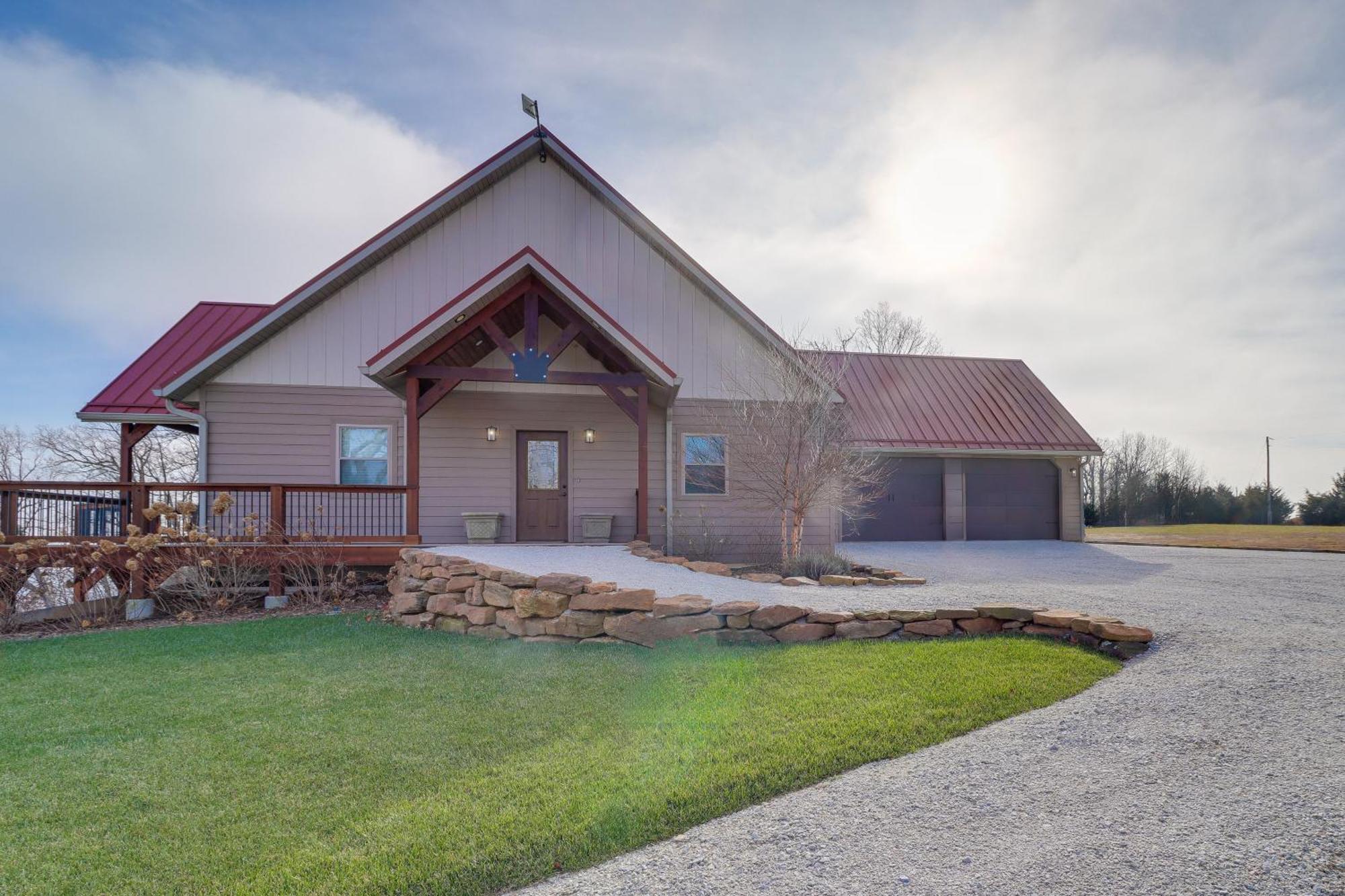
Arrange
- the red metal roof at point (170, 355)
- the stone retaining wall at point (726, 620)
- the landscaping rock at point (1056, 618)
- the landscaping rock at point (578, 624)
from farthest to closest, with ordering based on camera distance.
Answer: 1. the red metal roof at point (170, 355)
2. the landscaping rock at point (578, 624)
3. the stone retaining wall at point (726, 620)
4. the landscaping rock at point (1056, 618)

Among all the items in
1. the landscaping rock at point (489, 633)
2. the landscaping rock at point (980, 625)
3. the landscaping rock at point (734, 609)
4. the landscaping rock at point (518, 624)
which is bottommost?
the landscaping rock at point (489, 633)

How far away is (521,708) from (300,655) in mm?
3069

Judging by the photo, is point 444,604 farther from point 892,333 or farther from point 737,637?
point 892,333

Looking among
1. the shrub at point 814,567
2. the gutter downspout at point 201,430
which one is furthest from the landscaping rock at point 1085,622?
the gutter downspout at point 201,430

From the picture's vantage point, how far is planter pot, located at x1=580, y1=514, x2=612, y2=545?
1150 cm

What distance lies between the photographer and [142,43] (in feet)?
33.9

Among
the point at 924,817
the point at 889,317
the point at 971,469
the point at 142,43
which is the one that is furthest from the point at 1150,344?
the point at 142,43

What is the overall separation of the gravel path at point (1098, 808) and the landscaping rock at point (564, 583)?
3.55 metres

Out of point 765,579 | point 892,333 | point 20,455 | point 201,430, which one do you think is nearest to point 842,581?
point 765,579

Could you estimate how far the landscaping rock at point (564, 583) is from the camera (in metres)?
6.52

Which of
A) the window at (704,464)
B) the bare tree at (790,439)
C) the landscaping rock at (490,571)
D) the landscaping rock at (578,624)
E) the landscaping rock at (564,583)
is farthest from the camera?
the window at (704,464)

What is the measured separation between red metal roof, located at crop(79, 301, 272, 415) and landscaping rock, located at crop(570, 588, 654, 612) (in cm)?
870

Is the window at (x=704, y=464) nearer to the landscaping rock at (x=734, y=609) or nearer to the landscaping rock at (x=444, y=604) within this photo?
the landscaping rock at (x=444, y=604)

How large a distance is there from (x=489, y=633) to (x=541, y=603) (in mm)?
850
